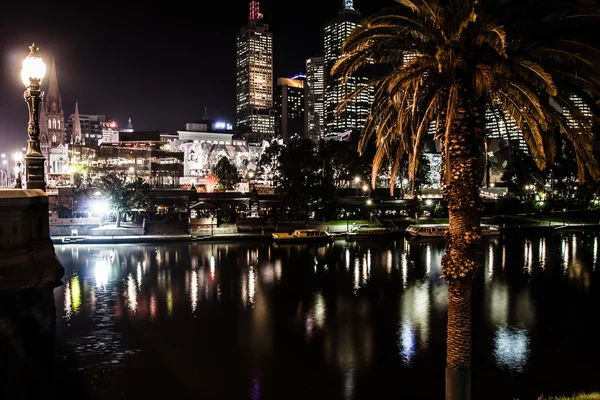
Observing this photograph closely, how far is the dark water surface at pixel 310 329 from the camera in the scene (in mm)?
19203

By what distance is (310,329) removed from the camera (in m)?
26.0

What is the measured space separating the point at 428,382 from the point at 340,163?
75014 millimetres

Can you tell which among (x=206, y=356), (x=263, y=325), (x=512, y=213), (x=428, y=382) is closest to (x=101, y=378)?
(x=206, y=356)

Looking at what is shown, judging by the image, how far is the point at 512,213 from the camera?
3743 inches

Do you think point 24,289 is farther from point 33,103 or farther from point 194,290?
point 194,290

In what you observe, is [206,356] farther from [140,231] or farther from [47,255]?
[140,231]

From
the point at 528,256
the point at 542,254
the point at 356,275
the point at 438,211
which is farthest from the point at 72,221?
the point at 438,211

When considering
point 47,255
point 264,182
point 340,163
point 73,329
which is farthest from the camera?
point 264,182

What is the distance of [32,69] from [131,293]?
2002 centimetres

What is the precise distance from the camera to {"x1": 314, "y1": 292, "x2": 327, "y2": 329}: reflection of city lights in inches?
1072

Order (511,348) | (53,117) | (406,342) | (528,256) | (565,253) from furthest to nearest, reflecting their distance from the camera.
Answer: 1. (53,117)
2. (565,253)
3. (528,256)
4. (406,342)
5. (511,348)

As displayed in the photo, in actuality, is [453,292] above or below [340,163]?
below

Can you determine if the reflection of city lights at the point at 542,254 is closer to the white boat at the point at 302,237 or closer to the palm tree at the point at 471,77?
the white boat at the point at 302,237

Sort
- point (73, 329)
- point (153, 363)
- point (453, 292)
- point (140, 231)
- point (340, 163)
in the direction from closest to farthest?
point (453, 292) < point (153, 363) < point (73, 329) < point (140, 231) < point (340, 163)
